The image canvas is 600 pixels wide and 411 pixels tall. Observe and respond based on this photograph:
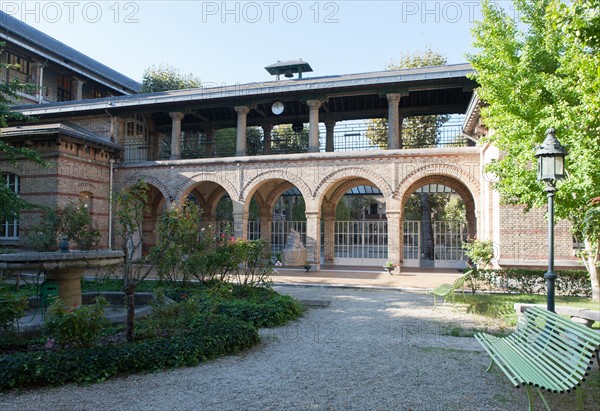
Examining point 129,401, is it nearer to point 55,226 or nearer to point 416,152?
point 55,226

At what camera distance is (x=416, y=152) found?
1669cm

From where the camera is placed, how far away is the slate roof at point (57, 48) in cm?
2280

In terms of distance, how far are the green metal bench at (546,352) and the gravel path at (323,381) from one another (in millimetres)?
451

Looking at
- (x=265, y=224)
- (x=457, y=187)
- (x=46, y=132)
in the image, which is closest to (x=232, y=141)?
(x=265, y=224)

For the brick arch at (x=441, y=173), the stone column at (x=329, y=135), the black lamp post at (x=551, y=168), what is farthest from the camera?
the stone column at (x=329, y=135)

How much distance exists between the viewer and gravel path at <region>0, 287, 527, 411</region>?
4.27 m

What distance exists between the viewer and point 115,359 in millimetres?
5070

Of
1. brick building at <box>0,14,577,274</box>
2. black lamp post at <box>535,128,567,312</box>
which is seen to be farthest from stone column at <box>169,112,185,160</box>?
black lamp post at <box>535,128,567,312</box>

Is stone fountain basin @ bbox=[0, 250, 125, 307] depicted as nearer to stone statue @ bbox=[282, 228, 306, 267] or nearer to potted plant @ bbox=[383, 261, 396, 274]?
potted plant @ bbox=[383, 261, 396, 274]

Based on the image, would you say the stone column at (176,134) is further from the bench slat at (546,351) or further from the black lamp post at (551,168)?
the bench slat at (546,351)

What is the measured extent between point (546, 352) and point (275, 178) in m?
15.1

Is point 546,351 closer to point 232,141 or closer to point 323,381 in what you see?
point 323,381

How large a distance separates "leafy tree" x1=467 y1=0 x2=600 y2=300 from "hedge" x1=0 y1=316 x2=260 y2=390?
6504 mm

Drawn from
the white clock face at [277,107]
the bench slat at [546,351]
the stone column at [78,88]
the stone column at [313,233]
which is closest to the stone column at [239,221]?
the stone column at [313,233]
